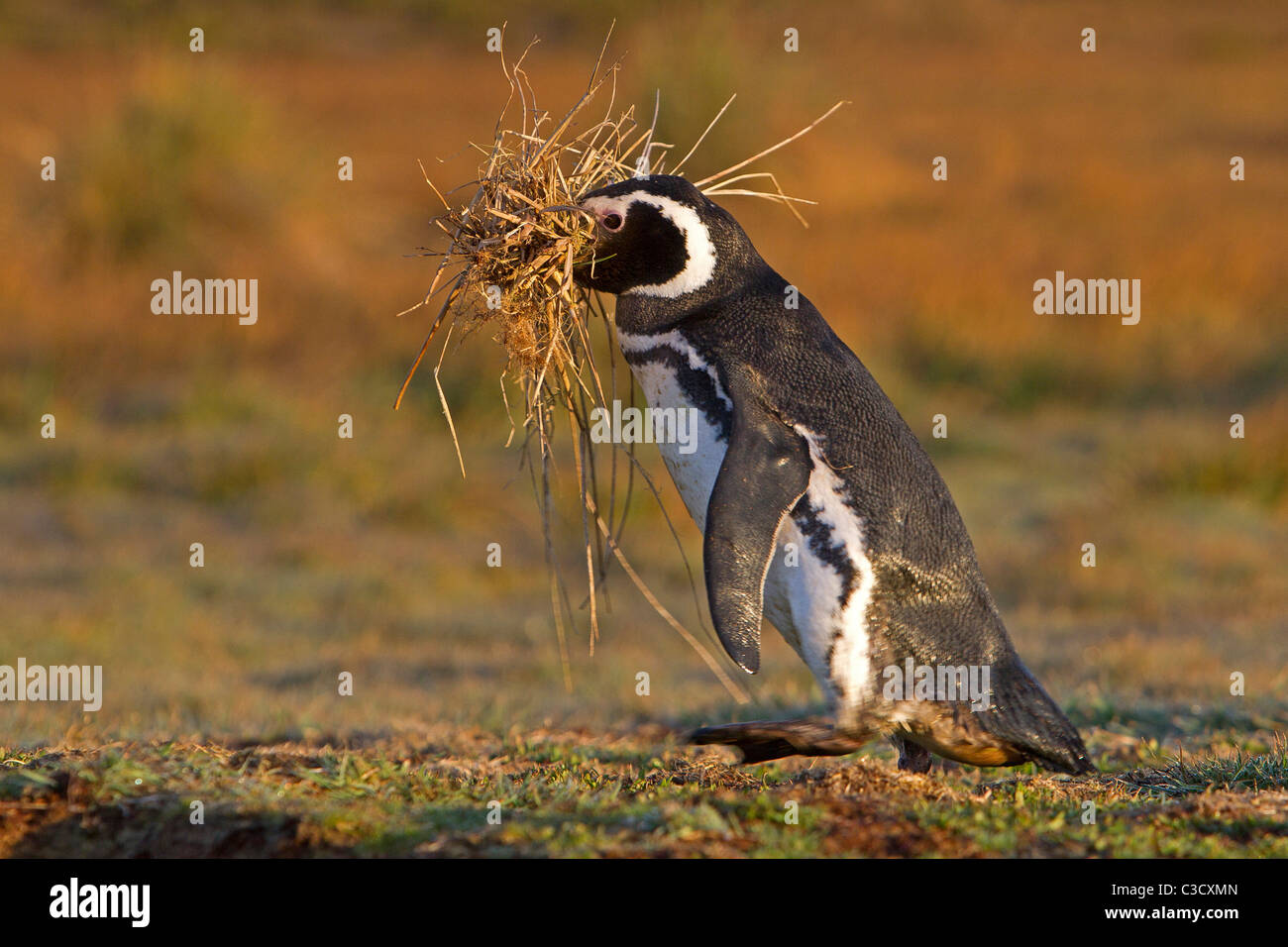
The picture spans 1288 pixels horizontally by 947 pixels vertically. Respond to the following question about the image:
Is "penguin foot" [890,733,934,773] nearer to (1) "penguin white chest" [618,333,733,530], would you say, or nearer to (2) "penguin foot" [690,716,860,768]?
(2) "penguin foot" [690,716,860,768]

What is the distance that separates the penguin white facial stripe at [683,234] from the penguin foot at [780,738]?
1066mm

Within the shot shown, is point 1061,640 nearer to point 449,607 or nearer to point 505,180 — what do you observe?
point 449,607

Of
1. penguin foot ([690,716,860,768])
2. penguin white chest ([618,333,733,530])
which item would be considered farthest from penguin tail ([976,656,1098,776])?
penguin white chest ([618,333,733,530])

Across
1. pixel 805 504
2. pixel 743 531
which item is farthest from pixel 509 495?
pixel 743 531

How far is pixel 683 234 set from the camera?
12.2 ft

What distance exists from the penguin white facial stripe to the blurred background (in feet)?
6.15

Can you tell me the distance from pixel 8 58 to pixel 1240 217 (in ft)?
65.7

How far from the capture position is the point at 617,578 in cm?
948

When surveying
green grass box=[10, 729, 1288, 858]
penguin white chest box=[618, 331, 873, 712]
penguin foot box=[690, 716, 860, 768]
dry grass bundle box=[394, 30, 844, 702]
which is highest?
dry grass bundle box=[394, 30, 844, 702]

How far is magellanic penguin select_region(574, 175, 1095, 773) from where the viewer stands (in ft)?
11.5

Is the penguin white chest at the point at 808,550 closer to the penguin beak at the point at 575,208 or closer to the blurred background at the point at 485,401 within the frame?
the penguin beak at the point at 575,208

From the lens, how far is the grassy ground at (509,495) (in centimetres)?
345

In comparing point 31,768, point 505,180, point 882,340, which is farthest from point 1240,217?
point 31,768

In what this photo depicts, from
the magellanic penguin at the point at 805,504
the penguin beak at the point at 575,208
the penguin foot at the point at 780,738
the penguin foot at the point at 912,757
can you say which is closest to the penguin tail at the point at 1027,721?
the magellanic penguin at the point at 805,504
